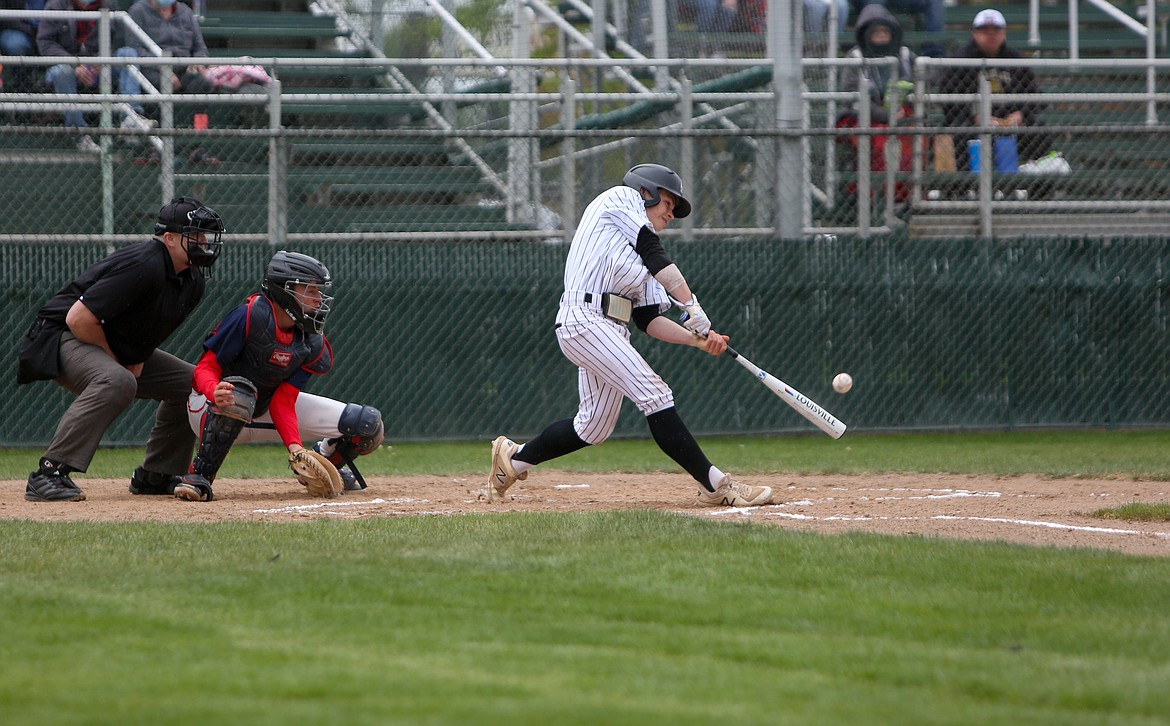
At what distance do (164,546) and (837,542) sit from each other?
287cm

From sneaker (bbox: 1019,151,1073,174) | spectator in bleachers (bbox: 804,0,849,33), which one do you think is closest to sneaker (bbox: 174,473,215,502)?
sneaker (bbox: 1019,151,1073,174)

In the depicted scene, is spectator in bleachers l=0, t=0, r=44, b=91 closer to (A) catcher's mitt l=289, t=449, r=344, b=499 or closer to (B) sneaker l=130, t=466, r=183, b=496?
(B) sneaker l=130, t=466, r=183, b=496

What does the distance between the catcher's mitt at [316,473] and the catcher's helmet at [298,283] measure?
73cm

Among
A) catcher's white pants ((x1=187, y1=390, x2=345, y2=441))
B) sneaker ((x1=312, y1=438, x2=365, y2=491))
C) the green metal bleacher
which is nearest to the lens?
catcher's white pants ((x1=187, y1=390, x2=345, y2=441))

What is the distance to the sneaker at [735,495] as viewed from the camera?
733 centimetres

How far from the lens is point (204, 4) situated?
16.9 m

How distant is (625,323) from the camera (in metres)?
7.38

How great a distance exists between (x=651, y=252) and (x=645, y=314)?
0.52 meters

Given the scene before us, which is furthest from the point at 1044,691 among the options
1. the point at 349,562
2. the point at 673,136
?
the point at 673,136

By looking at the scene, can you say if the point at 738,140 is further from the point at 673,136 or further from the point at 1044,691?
the point at 1044,691

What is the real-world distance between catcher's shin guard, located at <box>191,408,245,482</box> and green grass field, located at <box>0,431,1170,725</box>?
1299 mm

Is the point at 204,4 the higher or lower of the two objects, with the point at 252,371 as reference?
higher

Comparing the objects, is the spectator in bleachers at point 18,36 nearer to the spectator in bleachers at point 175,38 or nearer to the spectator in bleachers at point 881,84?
the spectator in bleachers at point 175,38

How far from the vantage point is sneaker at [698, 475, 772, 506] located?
24.0 ft
